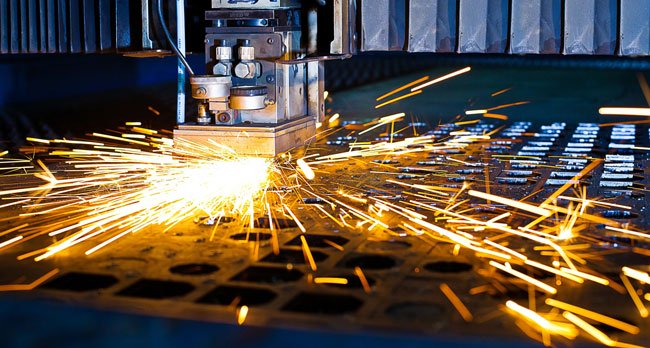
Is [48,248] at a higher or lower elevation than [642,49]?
lower

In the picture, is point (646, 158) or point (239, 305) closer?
point (239, 305)

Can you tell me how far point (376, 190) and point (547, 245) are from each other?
0.67 meters

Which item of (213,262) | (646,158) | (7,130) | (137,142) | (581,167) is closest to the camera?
(213,262)

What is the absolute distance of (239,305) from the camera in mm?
1515

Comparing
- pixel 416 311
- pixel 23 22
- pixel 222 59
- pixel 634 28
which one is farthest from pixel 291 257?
pixel 23 22

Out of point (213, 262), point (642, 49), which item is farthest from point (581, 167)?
point (213, 262)

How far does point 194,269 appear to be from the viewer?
173 cm

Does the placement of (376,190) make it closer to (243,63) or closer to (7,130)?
(243,63)

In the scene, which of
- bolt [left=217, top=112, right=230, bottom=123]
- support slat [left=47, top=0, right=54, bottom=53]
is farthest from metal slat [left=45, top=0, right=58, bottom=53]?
bolt [left=217, top=112, right=230, bottom=123]

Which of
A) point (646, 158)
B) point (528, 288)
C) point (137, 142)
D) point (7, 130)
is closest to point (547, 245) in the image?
point (528, 288)

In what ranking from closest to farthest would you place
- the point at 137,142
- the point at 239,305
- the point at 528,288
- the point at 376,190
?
the point at 239,305 → the point at 528,288 → the point at 376,190 → the point at 137,142

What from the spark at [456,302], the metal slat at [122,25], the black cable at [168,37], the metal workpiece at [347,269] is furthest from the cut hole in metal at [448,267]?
the metal slat at [122,25]

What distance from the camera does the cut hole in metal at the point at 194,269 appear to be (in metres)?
1.71

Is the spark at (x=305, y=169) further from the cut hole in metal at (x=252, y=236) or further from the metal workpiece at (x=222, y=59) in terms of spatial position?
the cut hole in metal at (x=252, y=236)
